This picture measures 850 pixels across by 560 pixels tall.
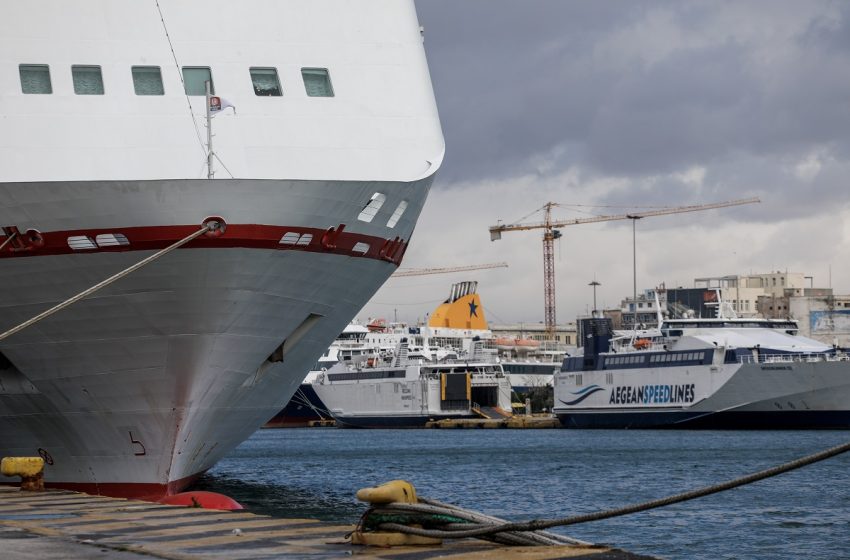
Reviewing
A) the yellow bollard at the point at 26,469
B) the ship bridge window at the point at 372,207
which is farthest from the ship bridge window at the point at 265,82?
the yellow bollard at the point at 26,469

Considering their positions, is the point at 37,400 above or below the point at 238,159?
below

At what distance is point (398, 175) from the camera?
20.6 metres

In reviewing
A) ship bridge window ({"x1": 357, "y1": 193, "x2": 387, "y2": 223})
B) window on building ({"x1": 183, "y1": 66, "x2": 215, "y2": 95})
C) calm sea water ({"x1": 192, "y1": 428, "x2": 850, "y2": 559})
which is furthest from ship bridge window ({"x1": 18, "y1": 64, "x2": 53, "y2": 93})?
calm sea water ({"x1": 192, "y1": 428, "x2": 850, "y2": 559})

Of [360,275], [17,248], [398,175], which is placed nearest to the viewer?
[17,248]

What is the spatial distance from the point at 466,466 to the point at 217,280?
2787 cm

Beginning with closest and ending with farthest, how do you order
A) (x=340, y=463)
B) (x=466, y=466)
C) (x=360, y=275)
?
(x=360, y=275) < (x=466, y=466) < (x=340, y=463)

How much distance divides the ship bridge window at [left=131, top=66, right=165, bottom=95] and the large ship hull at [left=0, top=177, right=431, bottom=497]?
7.12 ft

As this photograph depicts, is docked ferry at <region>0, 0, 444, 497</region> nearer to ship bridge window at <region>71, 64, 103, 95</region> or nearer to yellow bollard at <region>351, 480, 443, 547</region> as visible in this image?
ship bridge window at <region>71, 64, 103, 95</region>

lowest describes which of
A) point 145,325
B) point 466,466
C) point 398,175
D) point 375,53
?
point 466,466

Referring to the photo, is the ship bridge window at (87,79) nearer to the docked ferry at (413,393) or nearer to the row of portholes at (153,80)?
the row of portholes at (153,80)

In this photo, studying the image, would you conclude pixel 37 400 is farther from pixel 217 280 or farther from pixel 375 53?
pixel 375 53

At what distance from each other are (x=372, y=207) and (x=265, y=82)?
9.14ft

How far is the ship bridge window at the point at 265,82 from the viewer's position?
2053 centimetres

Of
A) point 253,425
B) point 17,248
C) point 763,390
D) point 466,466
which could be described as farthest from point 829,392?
point 17,248
